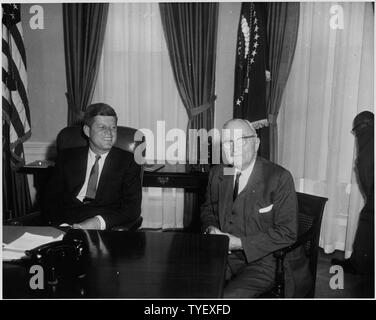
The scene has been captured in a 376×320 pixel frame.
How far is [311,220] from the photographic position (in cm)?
195

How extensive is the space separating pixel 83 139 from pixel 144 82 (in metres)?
1.72

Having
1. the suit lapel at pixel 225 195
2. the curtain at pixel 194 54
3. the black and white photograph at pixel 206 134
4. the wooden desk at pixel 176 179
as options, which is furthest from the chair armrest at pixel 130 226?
the curtain at pixel 194 54

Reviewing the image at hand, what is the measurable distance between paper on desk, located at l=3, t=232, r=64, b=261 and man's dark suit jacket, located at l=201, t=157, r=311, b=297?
89cm

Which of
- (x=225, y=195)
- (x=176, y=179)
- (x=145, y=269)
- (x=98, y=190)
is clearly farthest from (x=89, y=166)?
(x=145, y=269)

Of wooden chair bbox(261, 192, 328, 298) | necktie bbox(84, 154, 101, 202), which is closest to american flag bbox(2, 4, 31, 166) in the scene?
necktie bbox(84, 154, 101, 202)

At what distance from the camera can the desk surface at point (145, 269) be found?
1.20 metres

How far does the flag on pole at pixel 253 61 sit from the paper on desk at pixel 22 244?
8.49 feet

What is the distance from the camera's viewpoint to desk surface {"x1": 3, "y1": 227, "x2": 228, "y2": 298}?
120 centimetres

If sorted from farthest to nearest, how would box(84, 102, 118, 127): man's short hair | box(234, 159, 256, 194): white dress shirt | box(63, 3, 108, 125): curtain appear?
box(63, 3, 108, 125): curtain → box(84, 102, 118, 127): man's short hair → box(234, 159, 256, 194): white dress shirt

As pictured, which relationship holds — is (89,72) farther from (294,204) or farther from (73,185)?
(294,204)

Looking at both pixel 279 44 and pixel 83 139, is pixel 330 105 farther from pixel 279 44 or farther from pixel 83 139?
pixel 83 139

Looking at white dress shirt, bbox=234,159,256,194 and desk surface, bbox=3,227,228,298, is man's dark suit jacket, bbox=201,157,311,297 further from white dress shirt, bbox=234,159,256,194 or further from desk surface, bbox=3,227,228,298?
desk surface, bbox=3,227,228,298

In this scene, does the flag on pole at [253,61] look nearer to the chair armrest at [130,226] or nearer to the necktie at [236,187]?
the necktie at [236,187]

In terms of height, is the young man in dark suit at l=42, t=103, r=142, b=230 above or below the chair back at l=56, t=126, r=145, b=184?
below
